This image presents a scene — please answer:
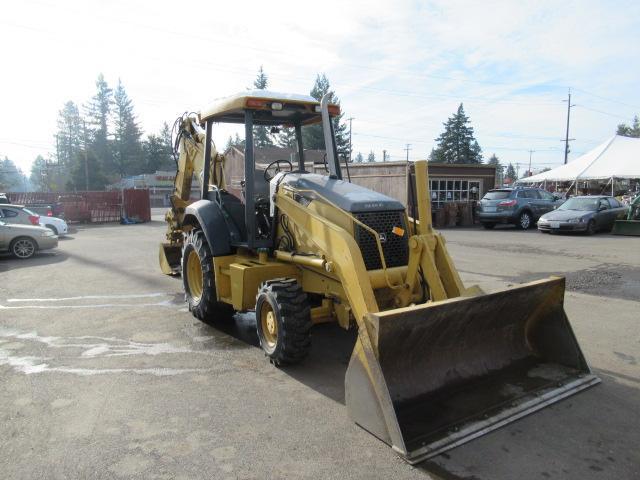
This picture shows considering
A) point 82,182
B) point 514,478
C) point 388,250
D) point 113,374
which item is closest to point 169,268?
point 113,374

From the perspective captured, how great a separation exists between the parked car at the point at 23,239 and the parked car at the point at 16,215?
351 millimetres

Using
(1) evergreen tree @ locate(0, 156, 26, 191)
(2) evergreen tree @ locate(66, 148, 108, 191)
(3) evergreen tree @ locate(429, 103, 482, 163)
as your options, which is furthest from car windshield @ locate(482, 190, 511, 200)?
(1) evergreen tree @ locate(0, 156, 26, 191)

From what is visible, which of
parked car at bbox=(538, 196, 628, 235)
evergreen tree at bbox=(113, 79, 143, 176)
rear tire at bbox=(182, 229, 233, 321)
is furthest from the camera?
evergreen tree at bbox=(113, 79, 143, 176)

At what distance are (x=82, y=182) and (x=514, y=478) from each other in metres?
70.7

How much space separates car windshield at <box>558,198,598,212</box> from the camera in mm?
18875

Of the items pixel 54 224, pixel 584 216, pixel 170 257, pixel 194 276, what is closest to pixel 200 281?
pixel 194 276

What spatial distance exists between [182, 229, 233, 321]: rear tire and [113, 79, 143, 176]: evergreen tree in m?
80.7

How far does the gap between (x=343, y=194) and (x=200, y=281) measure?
3.22 meters

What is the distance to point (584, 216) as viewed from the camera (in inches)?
717

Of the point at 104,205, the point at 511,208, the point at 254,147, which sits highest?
the point at 254,147

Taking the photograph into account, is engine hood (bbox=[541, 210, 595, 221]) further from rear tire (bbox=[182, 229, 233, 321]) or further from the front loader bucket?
rear tire (bbox=[182, 229, 233, 321])

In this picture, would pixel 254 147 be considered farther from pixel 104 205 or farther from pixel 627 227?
pixel 104 205

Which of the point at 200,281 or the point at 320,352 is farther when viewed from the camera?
the point at 200,281

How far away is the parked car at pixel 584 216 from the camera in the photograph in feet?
59.8
